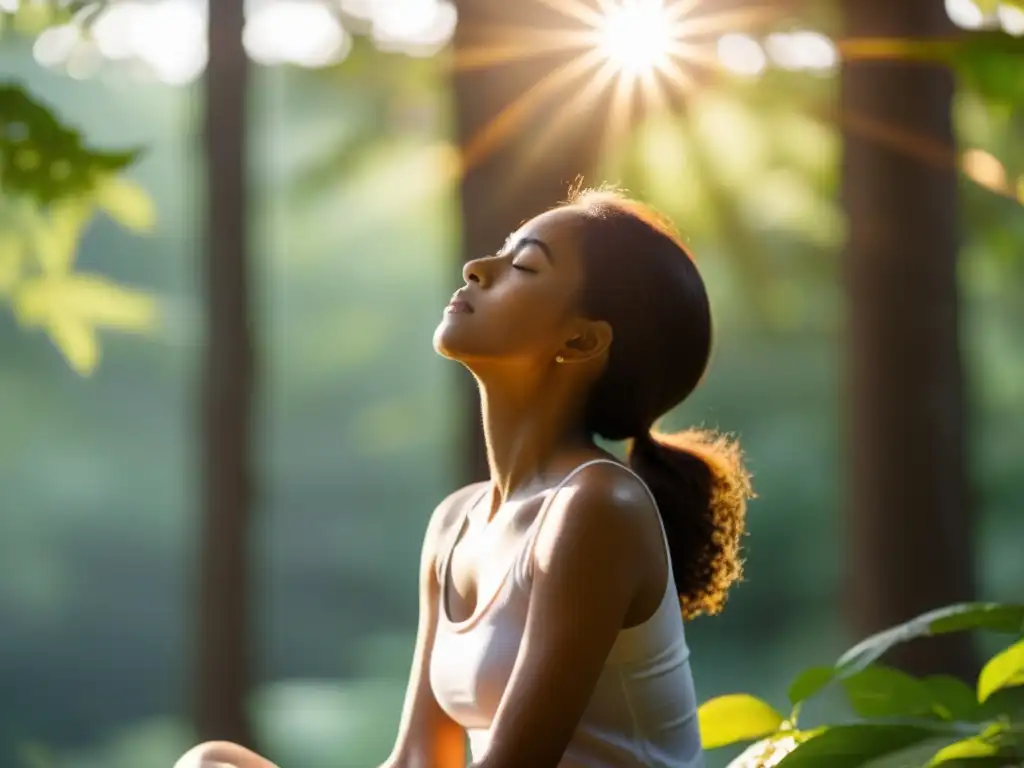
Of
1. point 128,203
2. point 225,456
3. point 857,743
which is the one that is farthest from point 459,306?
point 225,456

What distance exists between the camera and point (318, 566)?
1568cm

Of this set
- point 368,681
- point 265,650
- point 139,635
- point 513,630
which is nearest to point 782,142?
point 265,650

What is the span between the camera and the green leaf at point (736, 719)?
1.93 m

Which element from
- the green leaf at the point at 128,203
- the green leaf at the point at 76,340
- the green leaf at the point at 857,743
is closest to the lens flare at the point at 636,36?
the green leaf at the point at 128,203

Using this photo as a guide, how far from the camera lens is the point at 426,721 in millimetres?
2035

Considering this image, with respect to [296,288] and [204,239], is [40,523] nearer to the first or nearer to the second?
[296,288]

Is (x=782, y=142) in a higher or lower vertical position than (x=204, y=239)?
higher

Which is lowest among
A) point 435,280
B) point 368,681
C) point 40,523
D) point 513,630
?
point 368,681

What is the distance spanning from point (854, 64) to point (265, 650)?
8.79 ft

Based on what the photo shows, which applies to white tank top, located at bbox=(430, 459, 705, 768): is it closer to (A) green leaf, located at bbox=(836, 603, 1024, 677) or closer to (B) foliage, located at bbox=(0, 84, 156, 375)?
(A) green leaf, located at bbox=(836, 603, 1024, 677)

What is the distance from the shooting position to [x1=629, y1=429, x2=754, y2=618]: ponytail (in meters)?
1.97

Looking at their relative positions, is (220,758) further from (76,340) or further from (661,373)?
(76,340)

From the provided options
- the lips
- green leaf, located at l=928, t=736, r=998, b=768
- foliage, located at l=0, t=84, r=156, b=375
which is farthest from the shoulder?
foliage, located at l=0, t=84, r=156, b=375

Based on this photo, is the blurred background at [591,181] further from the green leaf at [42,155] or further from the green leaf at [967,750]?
the green leaf at [967,750]
